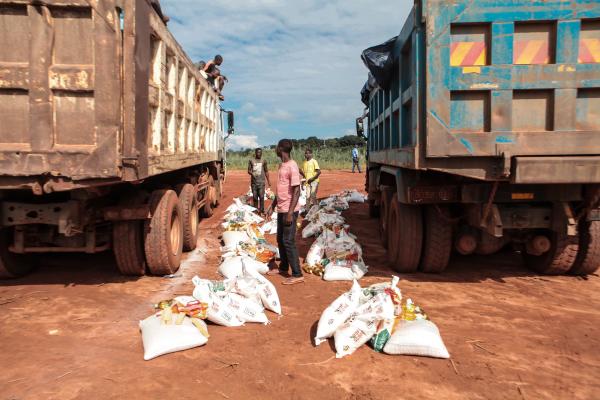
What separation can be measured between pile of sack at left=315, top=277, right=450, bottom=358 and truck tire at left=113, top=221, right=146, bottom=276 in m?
2.35

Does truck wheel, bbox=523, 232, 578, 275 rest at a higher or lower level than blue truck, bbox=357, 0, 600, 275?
lower

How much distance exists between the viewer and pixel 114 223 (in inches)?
176

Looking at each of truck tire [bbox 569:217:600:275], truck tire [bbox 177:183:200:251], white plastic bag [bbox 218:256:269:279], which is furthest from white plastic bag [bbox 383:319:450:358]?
truck tire [bbox 177:183:200:251]

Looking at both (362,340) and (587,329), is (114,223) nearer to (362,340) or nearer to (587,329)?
(362,340)

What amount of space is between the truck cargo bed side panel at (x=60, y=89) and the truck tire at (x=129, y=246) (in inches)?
42.4

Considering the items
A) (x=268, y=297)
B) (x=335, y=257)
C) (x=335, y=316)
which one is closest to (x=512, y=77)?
(x=335, y=316)

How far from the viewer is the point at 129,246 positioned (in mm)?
4531

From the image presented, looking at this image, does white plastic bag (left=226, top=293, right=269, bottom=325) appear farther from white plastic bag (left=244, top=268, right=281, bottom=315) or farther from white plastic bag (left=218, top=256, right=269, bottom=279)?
white plastic bag (left=218, top=256, right=269, bottom=279)

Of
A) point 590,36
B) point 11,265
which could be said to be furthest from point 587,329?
point 11,265

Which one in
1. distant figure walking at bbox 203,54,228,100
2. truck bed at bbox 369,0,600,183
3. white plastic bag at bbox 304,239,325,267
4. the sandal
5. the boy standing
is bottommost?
the sandal

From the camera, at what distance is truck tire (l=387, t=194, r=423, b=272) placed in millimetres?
4809

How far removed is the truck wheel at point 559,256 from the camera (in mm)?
4602

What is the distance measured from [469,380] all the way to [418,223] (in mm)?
2296

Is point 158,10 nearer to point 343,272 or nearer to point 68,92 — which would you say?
point 68,92
